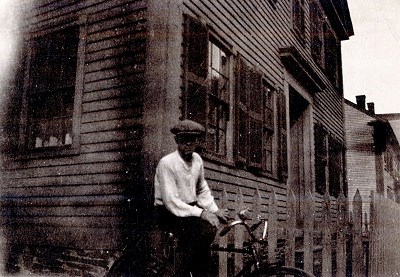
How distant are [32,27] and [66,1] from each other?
757 millimetres

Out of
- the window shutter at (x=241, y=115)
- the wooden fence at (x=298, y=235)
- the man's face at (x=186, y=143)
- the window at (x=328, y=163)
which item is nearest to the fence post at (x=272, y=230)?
the wooden fence at (x=298, y=235)

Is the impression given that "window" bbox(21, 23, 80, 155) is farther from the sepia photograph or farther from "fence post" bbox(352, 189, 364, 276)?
"fence post" bbox(352, 189, 364, 276)

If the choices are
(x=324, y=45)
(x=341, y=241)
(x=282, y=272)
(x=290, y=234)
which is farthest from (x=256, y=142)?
(x=324, y=45)

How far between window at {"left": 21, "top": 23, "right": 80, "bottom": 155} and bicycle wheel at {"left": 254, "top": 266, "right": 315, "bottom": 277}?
4.17 meters

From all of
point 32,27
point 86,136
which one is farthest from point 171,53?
point 32,27

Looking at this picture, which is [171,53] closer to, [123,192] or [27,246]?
[123,192]

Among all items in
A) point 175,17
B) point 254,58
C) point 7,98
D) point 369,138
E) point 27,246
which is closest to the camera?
point 175,17

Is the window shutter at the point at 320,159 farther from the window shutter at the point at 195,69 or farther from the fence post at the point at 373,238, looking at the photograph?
the window shutter at the point at 195,69

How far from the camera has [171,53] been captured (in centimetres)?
536

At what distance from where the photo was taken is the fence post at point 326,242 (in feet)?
15.3

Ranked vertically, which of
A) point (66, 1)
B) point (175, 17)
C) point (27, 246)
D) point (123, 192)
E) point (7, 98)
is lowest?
point (27, 246)

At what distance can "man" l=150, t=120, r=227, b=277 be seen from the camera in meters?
2.91

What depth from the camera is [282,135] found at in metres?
8.65

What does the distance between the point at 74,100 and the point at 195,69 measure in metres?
1.70
